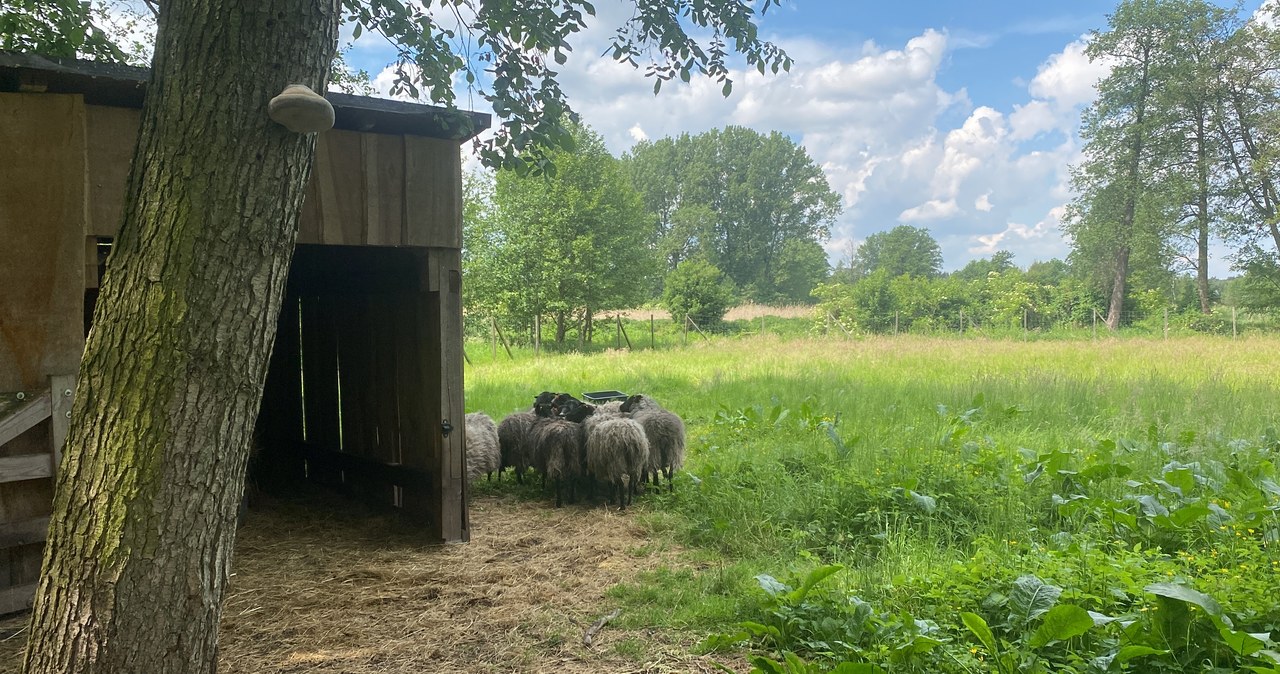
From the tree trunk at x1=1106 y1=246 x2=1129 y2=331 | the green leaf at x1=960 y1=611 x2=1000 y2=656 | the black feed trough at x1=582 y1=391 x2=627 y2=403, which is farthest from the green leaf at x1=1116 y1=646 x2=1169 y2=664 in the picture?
the tree trunk at x1=1106 y1=246 x2=1129 y2=331

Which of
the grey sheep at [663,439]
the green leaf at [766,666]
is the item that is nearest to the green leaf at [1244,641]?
the green leaf at [766,666]

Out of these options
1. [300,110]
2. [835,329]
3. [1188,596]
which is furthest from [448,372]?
[835,329]

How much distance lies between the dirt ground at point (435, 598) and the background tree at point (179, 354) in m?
1.53

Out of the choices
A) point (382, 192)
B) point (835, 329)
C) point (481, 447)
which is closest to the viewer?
point (382, 192)

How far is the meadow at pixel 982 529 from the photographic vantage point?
309 cm

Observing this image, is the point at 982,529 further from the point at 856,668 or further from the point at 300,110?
the point at 300,110

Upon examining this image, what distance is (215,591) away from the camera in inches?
95.7

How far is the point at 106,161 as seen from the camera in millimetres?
4258

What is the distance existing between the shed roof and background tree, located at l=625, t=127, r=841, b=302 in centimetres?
5036

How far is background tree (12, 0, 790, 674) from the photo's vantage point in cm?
223

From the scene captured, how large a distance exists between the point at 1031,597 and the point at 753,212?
5499cm

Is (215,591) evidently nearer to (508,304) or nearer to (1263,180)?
(508,304)

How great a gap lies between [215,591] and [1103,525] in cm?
482

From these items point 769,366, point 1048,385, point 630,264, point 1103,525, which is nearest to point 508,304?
point 630,264
